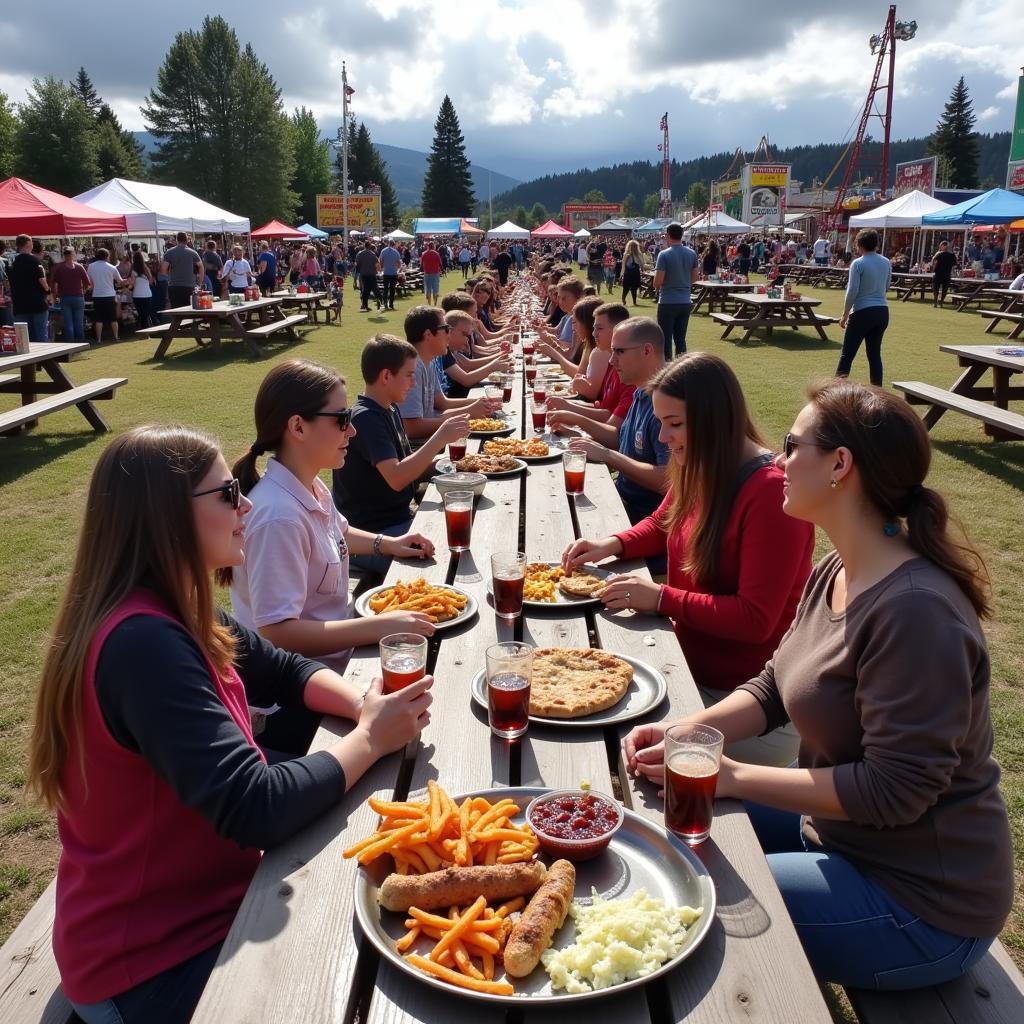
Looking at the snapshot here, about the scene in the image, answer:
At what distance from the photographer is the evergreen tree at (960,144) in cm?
6812

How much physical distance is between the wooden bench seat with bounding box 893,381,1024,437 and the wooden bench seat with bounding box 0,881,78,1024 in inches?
338

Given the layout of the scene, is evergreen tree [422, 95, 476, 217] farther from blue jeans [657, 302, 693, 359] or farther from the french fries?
the french fries

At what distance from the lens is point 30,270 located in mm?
15375

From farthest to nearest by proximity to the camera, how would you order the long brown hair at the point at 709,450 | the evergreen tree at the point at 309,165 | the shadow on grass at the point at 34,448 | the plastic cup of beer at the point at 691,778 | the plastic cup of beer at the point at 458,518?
the evergreen tree at the point at 309,165, the shadow on grass at the point at 34,448, the plastic cup of beer at the point at 458,518, the long brown hair at the point at 709,450, the plastic cup of beer at the point at 691,778

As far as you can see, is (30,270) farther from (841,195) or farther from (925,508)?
(841,195)

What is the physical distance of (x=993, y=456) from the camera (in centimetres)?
920

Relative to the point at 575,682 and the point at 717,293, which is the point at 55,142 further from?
the point at 575,682

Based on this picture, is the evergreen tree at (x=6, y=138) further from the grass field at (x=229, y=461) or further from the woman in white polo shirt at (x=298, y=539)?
the woman in white polo shirt at (x=298, y=539)

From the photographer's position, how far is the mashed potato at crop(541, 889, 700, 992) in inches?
56.7

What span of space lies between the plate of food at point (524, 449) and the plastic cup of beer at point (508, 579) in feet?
7.56

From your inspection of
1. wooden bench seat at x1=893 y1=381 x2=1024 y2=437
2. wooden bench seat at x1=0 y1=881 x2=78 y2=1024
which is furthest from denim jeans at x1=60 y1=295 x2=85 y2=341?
wooden bench seat at x1=0 y1=881 x2=78 y2=1024

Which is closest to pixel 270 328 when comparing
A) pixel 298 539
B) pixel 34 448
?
pixel 34 448

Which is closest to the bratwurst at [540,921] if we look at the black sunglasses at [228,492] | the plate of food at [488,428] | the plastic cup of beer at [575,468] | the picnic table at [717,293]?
the black sunglasses at [228,492]

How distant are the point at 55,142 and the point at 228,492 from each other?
59583 mm
